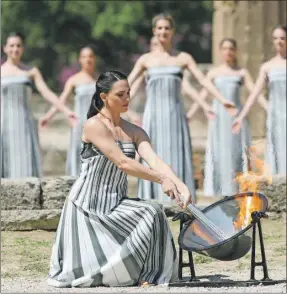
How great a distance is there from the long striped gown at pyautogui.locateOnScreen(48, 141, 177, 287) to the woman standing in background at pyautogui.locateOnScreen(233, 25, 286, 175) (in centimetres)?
610

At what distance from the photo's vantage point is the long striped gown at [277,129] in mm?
18516

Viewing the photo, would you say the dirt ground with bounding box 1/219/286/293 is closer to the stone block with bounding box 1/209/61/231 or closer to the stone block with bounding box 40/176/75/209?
the stone block with bounding box 1/209/61/231

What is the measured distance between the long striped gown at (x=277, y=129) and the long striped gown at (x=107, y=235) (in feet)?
23.0

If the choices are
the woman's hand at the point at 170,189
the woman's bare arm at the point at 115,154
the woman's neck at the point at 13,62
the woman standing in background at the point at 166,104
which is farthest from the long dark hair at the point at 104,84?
the woman's neck at the point at 13,62

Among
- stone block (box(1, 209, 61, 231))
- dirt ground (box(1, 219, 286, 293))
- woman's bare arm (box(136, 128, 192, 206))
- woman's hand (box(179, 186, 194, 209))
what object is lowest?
dirt ground (box(1, 219, 286, 293))

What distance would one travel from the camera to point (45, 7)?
35.5 metres

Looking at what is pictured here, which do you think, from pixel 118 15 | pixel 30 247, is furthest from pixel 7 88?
pixel 118 15

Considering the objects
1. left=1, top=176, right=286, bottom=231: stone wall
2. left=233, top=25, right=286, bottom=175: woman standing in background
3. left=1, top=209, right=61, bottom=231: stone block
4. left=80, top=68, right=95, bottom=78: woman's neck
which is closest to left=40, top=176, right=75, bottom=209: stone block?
left=1, top=176, right=286, bottom=231: stone wall

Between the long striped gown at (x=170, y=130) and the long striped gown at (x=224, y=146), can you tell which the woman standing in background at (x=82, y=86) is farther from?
the long striped gown at (x=170, y=130)

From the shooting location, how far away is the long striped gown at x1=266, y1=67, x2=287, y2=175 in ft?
60.7

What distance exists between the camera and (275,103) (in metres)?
18.7

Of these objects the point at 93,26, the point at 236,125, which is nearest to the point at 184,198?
the point at 236,125

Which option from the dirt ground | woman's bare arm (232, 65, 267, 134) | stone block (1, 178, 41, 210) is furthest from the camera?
woman's bare arm (232, 65, 267, 134)

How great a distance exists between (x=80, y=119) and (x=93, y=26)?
49.6ft
